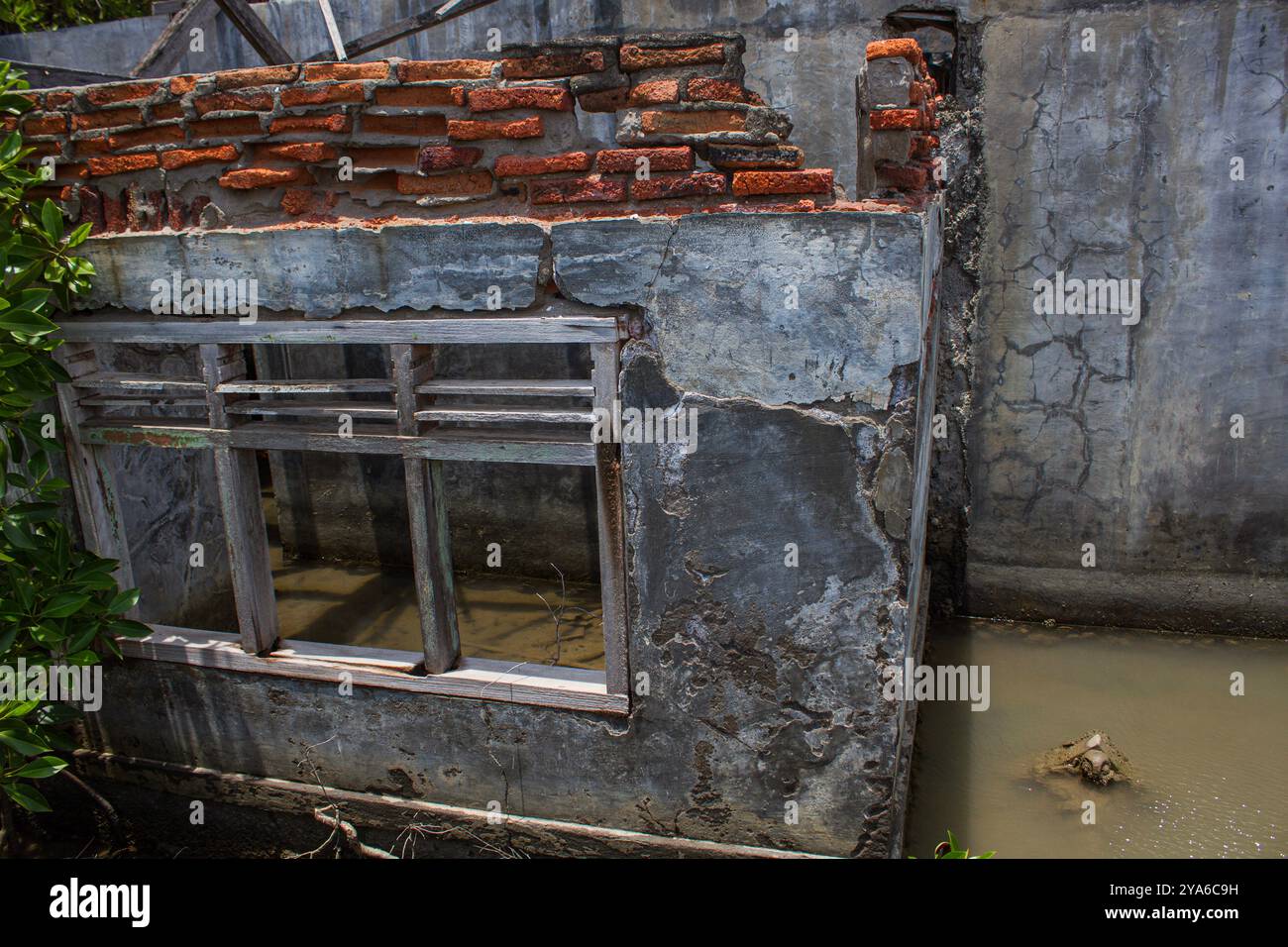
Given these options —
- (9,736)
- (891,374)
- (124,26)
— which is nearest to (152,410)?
(9,736)

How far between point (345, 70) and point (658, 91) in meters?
1.09

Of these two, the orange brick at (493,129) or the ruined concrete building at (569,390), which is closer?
the ruined concrete building at (569,390)

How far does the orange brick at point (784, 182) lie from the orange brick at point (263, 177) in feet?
5.05

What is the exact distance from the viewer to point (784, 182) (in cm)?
283

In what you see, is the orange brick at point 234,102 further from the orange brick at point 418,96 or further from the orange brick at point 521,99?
the orange brick at point 521,99

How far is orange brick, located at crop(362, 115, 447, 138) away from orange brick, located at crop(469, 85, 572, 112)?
16cm

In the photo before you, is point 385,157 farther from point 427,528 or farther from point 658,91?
point 427,528

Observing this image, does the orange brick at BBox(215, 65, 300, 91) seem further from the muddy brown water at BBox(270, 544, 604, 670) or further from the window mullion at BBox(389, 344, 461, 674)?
the muddy brown water at BBox(270, 544, 604, 670)

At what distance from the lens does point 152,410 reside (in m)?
4.71

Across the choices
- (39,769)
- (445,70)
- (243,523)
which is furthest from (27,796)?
(445,70)

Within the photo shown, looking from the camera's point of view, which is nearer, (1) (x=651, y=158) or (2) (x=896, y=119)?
(1) (x=651, y=158)

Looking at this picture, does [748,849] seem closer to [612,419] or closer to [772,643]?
[772,643]

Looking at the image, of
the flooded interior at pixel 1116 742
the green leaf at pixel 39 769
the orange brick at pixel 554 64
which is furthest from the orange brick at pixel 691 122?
the flooded interior at pixel 1116 742

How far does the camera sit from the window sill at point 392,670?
333 cm
